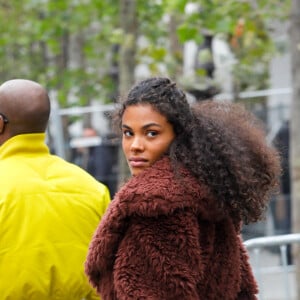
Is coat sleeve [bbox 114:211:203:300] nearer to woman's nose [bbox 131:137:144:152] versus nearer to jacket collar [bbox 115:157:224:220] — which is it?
jacket collar [bbox 115:157:224:220]

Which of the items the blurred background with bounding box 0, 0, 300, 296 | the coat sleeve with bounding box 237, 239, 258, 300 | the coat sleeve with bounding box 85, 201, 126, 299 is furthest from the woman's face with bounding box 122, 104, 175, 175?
the blurred background with bounding box 0, 0, 300, 296

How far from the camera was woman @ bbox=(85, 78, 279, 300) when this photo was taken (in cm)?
330

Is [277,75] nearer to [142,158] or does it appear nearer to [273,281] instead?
[273,281]

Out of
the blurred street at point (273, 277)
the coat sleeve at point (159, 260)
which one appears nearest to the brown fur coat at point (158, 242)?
the coat sleeve at point (159, 260)

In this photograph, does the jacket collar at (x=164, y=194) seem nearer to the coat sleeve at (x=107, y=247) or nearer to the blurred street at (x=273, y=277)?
the coat sleeve at (x=107, y=247)

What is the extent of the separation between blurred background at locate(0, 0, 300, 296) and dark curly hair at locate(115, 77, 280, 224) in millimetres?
1532

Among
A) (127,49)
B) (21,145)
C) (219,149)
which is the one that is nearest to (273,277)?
(127,49)

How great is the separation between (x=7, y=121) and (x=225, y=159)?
1329mm

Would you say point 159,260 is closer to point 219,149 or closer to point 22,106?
point 219,149

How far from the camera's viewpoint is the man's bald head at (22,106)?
4395 mm

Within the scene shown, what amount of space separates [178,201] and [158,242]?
152mm

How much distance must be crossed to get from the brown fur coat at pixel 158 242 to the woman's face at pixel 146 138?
6 cm

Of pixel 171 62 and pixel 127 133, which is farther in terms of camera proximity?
pixel 171 62

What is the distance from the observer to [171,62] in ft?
38.9
